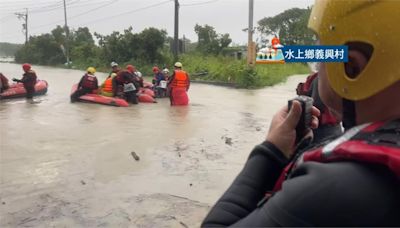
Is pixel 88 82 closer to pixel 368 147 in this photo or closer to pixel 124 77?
pixel 124 77

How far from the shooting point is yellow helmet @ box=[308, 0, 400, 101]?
35.7 inches

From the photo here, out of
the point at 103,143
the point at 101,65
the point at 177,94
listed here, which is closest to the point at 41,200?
the point at 103,143

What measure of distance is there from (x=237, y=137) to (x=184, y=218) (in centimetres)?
451

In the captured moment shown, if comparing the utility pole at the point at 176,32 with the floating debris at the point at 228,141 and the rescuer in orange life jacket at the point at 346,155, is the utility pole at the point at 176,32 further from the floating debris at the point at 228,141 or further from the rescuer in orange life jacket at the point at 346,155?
the rescuer in orange life jacket at the point at 346,155

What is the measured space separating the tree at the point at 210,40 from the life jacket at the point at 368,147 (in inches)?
1338

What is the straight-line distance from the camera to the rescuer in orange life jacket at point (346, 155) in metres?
0.82

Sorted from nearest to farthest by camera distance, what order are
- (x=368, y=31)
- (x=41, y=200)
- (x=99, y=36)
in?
(x=368, y=31), (x=41, y=200), (x=99, y=36)

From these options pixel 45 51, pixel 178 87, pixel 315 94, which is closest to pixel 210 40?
pixel 45 51

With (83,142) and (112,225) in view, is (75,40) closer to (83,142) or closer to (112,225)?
(83,142)

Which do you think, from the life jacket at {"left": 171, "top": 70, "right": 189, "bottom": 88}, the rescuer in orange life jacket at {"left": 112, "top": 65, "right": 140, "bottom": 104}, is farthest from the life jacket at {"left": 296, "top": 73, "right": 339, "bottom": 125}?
the rescuer in orange life jacket at {"left": 112, "top": 65, "right": 140, "bottom": 104}

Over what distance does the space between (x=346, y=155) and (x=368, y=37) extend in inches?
10.1

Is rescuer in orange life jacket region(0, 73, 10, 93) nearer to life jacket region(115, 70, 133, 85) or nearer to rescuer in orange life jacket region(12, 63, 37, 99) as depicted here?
rescuer in orange life jacket region(12, 63, 37, 99)

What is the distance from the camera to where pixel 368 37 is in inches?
36.4

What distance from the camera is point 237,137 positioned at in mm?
8586
